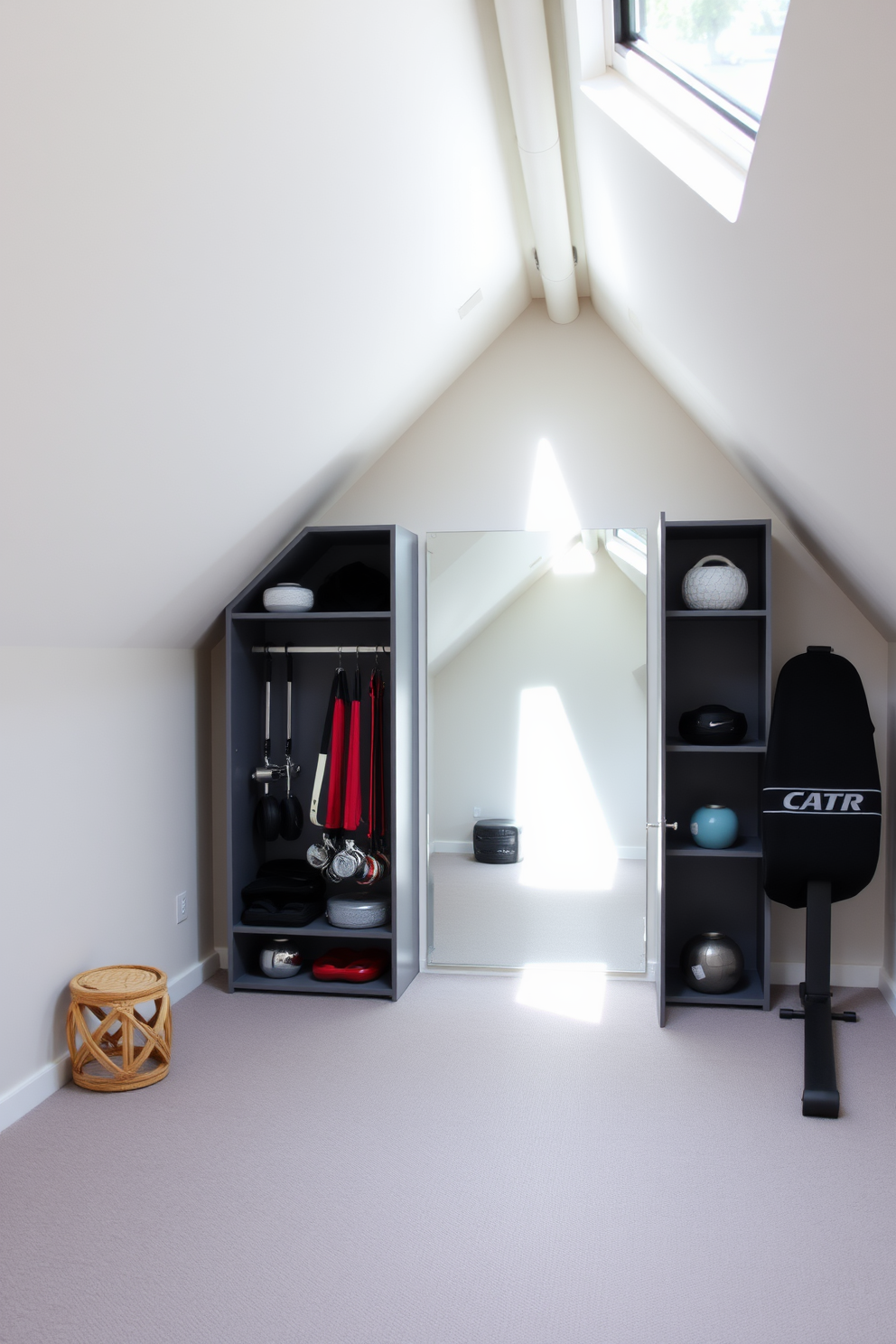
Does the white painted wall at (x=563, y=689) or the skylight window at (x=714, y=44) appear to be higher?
the skylight window at (x=714, y=44)

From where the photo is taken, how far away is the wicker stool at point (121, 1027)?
10.8 feet

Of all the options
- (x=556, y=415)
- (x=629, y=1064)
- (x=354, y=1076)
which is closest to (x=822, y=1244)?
(x=629, y=1064)

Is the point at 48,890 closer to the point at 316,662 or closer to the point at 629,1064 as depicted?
the point at 316,662

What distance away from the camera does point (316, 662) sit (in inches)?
191

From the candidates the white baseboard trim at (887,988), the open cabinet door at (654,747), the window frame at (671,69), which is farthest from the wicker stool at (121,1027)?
the window frame at (671,69)

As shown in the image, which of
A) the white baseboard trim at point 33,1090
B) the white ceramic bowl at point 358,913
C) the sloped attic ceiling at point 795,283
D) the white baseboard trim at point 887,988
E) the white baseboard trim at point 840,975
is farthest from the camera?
the white baseboard trim at point 840,975

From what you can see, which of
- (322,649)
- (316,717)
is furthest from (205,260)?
(316,717)

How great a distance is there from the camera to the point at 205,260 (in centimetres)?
239

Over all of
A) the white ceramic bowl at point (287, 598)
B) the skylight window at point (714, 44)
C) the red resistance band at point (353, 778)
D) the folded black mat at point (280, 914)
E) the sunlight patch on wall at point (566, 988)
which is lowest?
the sunlight patch on wall at point (566, 988)

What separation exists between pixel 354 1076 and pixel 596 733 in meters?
1.85

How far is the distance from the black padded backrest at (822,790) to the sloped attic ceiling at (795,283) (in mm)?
413

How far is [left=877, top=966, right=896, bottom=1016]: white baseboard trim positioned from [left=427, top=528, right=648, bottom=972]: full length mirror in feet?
Result: 3.32

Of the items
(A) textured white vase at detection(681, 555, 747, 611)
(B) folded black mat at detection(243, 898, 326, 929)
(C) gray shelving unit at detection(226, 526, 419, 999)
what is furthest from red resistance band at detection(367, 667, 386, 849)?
(A) textured white vase at detection(681, 555, 747, 611)

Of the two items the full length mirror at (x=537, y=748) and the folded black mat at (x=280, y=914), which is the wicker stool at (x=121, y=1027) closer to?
the folded black mat at (x=280, y=914)
